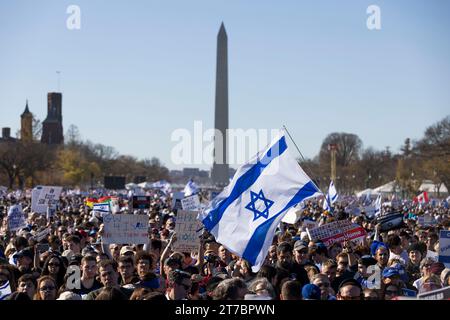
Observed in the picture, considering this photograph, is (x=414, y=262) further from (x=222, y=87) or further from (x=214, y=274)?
(x=222, y=87)

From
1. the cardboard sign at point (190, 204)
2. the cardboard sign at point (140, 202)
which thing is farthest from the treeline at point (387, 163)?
the cardboard sign at point (190, 204)

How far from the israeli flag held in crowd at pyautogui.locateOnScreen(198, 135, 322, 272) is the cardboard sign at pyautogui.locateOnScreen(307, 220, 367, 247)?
2.71m

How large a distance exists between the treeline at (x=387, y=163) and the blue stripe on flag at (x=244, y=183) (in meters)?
33.8

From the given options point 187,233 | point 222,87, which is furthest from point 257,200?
point 222,87

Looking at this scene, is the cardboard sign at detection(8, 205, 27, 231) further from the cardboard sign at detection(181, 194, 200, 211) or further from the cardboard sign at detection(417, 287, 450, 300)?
the cardboard sign at detection(417, 287, 450, 300)

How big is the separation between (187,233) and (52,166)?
3081 inches

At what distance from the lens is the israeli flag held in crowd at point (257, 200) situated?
854 cm

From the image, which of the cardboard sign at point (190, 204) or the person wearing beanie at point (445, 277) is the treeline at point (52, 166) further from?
the person wearing beanie at point (445, 277)

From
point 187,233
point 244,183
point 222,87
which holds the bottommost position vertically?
point 187,233

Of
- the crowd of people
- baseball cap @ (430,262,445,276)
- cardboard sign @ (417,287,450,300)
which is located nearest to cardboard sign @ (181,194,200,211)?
the crowd of people

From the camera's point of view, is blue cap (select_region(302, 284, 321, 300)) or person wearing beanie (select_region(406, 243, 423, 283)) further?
person wearing beanie (select_region(406, 243, 423, 283))

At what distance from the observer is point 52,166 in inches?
3442

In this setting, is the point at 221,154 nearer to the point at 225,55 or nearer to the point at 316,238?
the point at 225,55

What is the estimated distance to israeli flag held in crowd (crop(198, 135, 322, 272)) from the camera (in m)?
8.54
